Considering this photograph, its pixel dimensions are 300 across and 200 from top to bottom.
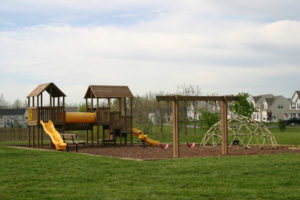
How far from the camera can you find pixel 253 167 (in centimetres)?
1265

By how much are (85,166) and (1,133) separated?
26.3 metres

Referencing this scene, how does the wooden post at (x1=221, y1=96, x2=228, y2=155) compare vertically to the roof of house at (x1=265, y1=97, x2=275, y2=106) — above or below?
below

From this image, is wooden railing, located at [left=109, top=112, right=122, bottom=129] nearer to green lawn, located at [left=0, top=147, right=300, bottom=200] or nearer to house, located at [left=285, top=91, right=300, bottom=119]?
green lawn, located at [left=0, top=147, right=300, bottom=200]

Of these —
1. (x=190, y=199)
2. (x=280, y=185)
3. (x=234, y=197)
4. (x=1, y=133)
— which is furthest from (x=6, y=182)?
(x=1, y=133)

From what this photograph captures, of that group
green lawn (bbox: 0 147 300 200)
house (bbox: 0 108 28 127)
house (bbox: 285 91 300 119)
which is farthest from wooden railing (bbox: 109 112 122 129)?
house (bbox: 285 91 300 119)

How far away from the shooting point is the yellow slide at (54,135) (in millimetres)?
21297

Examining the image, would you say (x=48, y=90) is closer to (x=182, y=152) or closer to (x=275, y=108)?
(x=182, y=152)

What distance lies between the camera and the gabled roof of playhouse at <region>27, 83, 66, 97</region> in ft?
83.1

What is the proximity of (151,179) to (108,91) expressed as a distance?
55.4ft

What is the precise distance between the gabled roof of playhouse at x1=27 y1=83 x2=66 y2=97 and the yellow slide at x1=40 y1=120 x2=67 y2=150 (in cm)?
190

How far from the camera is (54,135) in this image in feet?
75.9

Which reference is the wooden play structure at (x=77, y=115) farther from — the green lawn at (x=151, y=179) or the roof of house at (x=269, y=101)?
the roof of house at (x=269, y=101)

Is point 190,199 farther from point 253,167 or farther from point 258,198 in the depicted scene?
point 253,167

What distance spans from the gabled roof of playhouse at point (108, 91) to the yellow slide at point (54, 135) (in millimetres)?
3653
